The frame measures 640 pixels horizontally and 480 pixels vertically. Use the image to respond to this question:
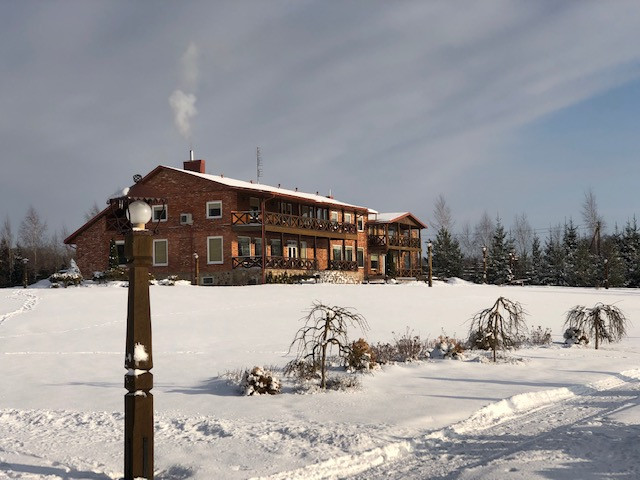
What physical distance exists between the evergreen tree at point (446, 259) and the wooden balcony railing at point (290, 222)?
62.4ft

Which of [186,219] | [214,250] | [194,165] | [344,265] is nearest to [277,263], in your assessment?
[214,250]

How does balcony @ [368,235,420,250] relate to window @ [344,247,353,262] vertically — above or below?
above

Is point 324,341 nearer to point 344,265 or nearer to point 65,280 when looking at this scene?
point 65,280

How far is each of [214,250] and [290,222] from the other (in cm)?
556

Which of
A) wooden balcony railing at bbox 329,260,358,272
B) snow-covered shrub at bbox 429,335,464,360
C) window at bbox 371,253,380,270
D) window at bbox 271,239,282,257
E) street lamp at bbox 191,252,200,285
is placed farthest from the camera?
window at bbox 371,253,380,270

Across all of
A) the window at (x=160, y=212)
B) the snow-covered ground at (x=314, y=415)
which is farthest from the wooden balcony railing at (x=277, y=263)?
the snow-covered ground at (x=314, y=415)

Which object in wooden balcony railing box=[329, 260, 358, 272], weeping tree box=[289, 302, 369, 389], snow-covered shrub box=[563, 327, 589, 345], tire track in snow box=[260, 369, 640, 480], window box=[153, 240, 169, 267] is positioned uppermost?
window box=[153, 240, 169, 267]

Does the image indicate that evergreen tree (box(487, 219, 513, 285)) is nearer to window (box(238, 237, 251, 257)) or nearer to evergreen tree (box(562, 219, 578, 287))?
evergreen tree (box(562, 219, 578, 287))

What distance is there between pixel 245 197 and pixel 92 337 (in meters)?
22.7

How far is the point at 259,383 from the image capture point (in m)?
9.61

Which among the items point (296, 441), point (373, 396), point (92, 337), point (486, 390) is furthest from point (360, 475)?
point (92, 337)

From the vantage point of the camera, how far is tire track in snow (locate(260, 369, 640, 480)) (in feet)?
19.8

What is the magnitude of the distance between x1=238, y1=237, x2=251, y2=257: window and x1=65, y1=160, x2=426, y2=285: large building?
0.06 m

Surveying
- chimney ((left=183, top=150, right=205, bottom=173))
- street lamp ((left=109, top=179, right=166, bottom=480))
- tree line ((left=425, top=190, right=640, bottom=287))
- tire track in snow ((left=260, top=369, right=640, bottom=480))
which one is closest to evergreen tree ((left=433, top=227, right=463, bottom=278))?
tree line ((left=425, top=190, right=640, bottom=287))
